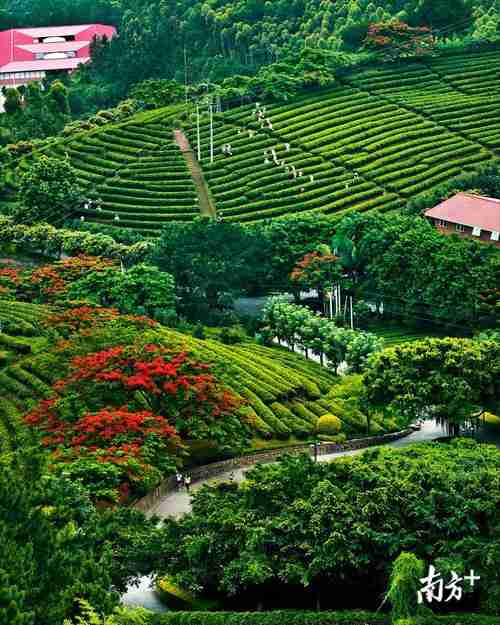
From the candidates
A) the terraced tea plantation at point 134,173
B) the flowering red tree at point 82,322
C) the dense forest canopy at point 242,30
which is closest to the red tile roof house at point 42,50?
the dense forest canopy at point 242,30

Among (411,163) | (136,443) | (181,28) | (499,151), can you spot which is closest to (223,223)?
(411,163)

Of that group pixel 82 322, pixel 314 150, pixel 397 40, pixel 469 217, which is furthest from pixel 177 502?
pixel 397 40

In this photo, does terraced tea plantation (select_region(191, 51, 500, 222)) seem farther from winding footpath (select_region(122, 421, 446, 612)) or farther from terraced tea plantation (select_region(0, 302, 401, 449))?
winding footpath (select_region(122, 421, 446, 612))

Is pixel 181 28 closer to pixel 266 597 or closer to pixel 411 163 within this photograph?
pixel 411 163

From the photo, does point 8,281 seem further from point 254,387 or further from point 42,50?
point 42,50

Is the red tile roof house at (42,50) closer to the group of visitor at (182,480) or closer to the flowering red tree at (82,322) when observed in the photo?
the flowering red tree at (82,322)

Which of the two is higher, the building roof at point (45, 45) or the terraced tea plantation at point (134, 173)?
the terraced tea plantation at point (134, 173)
